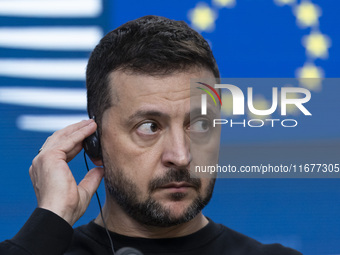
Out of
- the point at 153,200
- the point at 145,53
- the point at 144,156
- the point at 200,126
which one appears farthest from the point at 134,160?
the point at 145,53

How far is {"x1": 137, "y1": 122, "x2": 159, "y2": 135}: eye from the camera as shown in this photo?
194 centimetres

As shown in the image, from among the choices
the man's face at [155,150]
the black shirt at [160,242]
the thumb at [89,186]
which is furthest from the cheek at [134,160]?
the black shirt at [160,242]

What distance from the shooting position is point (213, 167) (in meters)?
2.02

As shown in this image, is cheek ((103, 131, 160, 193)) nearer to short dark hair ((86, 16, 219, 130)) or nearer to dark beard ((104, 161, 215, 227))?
dark beard ((104, 161, 215, 227))

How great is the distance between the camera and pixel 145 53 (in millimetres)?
1976

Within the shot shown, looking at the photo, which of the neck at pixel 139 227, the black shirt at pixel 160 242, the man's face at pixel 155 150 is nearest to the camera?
the black shirt at pixel 160 242

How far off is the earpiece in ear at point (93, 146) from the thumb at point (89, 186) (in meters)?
0.08

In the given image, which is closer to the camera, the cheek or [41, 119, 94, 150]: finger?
the cheek

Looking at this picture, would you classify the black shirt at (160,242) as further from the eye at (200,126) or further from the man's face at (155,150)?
the eye at (200,126)

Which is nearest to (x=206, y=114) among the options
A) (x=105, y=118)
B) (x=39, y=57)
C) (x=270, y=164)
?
(x=105, y=118)

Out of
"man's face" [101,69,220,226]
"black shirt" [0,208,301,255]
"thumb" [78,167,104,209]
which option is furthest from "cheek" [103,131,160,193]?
"black shirt" [0,208,301,255]

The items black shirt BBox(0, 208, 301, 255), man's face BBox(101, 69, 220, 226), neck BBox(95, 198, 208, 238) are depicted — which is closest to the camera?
black shirt BBox(0, 208, 301, 255)

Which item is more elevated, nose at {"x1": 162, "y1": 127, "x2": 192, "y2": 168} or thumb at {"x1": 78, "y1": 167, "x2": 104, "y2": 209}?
nose at {"x1": 162, "y1": 127, "x2": 192, "y2": 168}

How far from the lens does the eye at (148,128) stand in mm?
1941
